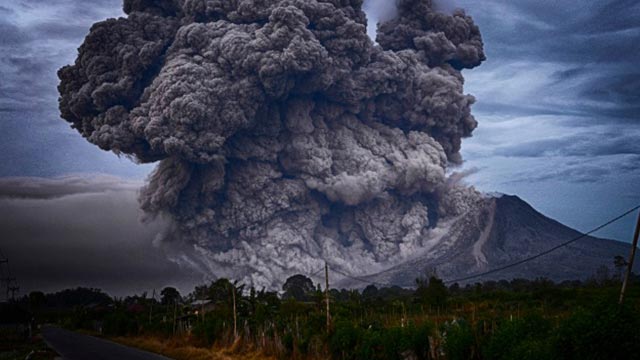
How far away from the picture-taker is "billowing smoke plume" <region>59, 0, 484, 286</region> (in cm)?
9406

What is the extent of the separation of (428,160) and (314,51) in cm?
2784

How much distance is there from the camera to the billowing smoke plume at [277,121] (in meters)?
A: 94.1

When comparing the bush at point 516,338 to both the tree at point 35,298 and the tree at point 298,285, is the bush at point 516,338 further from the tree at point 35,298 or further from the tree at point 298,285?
the tree at point 35,298

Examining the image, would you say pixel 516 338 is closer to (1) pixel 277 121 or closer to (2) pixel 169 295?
(1) pixel 277 121

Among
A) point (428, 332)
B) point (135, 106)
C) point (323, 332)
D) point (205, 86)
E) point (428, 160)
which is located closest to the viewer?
point (428, 332)

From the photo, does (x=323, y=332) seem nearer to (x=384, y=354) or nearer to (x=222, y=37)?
(x=384, y=354)

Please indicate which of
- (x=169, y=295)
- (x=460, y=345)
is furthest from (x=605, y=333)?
(x=169, y=295)

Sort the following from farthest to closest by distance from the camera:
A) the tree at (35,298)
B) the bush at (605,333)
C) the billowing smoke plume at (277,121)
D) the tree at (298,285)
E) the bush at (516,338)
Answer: the tree at (35,298), the tree at (298,285), the billowing smoke plume at (277,121), the bush at (516,338), the bush at (605,333)

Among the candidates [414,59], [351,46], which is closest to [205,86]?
[351,46]

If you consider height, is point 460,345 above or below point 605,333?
below

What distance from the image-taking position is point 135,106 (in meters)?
101

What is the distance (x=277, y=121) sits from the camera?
106 m

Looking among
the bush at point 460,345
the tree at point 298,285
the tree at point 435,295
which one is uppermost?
the tree at point 298,285

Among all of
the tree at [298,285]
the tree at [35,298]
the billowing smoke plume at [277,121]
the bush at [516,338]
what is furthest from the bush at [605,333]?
the tree at [35,298]
